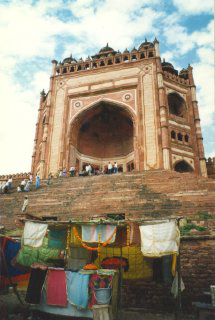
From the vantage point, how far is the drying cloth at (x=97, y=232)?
616 centimetres

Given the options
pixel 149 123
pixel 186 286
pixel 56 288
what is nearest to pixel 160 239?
pixel 186 286

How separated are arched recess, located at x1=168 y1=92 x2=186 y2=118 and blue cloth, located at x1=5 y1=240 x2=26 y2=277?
65.2ft

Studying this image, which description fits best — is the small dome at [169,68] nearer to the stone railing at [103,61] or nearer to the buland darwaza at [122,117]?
the buland darwaza at [122,117]

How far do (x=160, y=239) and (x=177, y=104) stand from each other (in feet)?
67.9

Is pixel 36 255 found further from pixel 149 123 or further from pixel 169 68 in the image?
pixel 169 68

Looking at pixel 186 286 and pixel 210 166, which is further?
pixel 210 166

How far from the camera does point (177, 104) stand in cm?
2466

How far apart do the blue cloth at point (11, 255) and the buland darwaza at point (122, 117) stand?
1398 centimetres

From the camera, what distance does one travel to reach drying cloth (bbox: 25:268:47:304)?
5.79 m

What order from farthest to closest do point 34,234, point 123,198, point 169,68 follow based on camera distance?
point 169,68, point 123,198, point 34,234

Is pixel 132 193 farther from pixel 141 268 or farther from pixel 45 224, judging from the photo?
pixel 45 224

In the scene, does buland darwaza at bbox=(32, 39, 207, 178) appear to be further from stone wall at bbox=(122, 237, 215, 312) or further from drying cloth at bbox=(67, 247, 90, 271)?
drying cloth at bbox=(67, 247, 90, 271)

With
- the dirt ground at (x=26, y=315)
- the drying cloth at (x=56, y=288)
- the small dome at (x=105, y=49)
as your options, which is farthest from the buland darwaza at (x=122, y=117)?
the drying cloth at (x=56, y=288)

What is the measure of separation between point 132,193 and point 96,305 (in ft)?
23.7
